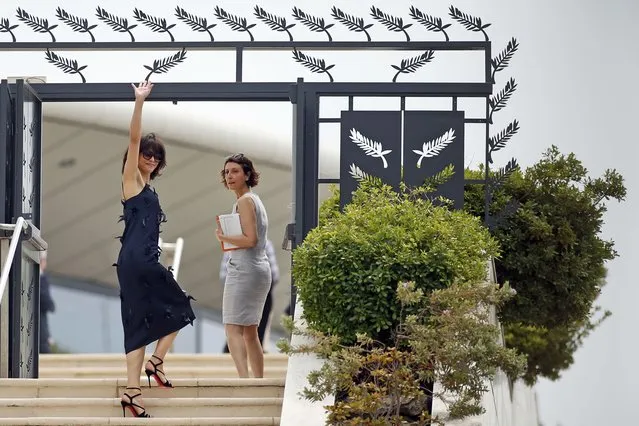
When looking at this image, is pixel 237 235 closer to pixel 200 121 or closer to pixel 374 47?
pixel 374 47

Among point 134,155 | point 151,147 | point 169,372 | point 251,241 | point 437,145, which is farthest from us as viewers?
point 169,372

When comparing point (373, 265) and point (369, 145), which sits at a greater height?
point (369, 145)

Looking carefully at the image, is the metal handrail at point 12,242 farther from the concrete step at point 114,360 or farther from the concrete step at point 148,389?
the concrete step at point 114,360

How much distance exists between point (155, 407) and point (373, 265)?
1648mm

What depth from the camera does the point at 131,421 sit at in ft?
34.3

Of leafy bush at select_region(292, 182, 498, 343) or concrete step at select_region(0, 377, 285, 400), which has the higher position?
leafy bush at select_region(292, 182, 498, 343)

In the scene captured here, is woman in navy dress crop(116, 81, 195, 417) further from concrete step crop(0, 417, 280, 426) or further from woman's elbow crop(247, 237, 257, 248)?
woman's elbow crop(247, 237, 257, 248)

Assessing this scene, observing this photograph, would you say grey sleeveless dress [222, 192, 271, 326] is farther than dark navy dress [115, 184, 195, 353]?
Yes

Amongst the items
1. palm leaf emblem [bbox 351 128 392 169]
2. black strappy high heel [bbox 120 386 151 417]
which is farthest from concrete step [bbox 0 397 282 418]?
palm leaf emblem [bbox 351 128 392 169]

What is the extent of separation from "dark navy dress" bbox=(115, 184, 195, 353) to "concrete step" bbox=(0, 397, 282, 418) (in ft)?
1.36

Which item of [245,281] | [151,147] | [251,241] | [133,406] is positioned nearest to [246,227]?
[251,241]

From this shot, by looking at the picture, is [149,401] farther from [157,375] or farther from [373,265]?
[373,265]

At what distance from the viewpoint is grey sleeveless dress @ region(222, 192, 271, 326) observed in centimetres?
1188

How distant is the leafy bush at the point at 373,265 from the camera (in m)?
10.6
